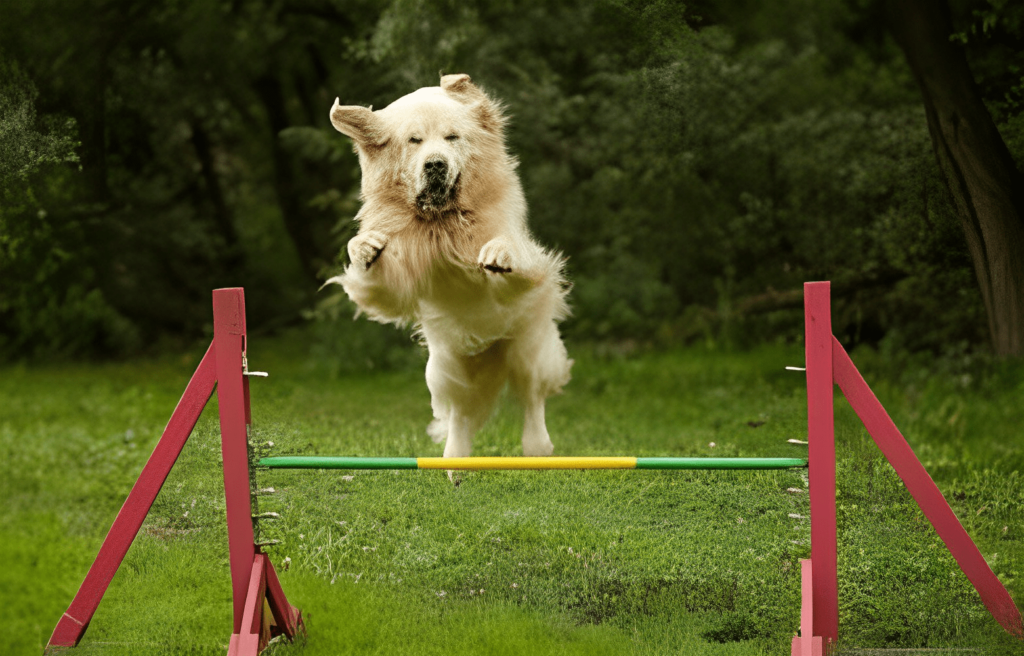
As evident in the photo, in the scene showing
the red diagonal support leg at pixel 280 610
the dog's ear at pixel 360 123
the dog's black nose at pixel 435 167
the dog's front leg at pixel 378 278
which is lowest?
the red diagonal support leg at pixel 280 610

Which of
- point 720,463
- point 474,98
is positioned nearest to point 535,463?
point 720,463

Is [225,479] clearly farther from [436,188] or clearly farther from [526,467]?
[436,188]

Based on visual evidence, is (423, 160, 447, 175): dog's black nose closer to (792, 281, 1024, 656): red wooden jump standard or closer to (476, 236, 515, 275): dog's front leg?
(476, 236, 515, 275): dog's front leg

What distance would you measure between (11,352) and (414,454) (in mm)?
4877

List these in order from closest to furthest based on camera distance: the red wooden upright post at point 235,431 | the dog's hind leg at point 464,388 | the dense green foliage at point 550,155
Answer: the red wooden upright post at point 235,431, the dog's hind leg at point 464,388, the dense green foliage at point 550,155

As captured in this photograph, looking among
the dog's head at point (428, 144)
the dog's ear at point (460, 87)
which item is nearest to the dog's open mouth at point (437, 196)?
the dog's head at point (428, 144)

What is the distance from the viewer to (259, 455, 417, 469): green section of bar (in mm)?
2883

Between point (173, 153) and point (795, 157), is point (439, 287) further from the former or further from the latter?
point (173, 153)

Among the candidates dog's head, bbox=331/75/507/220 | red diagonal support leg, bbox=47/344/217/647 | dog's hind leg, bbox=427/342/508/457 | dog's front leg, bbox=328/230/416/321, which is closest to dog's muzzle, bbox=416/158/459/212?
dog's head, bbox=331/75/507/220

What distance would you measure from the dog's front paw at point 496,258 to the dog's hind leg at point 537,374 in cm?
69

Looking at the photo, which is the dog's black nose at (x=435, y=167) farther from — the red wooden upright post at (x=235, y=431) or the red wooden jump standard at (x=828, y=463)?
the red wooden jump standard at (x=828, y=463)

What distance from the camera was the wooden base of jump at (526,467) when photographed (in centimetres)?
276

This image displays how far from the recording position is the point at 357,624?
129 inches

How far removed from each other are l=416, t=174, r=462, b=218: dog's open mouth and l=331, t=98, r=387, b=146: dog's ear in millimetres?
224
